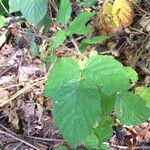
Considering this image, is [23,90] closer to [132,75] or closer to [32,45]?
[32,45]

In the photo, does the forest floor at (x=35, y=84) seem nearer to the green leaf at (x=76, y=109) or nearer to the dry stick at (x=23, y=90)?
the dry stick at (x=23, y=90)

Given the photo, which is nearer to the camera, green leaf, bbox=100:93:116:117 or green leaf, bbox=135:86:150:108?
green leaf, bbox=100:93:116:117

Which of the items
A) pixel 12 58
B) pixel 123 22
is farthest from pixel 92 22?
pixel 12 58

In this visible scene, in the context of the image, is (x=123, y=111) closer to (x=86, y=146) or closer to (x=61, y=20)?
(x=86, y=146)

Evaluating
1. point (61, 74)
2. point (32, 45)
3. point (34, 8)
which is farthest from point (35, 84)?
point (61, 74)

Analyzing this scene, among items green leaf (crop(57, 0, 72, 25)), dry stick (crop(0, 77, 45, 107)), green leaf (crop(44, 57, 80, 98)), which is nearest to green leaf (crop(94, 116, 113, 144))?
green leaf (crop(44, 57, 80, 98))

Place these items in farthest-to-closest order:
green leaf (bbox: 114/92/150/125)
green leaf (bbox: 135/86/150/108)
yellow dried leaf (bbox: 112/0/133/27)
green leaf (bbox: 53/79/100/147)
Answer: yellow dried leaf (bbox: 112/0/133/27), green leaf (bbox: 135/86/150/108), green leaf (bbox: 114/92/150/125), green leaf (bbox: 53/79/100/147)

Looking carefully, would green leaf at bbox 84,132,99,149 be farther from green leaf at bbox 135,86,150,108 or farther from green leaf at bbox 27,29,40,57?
green leaf at bbox 27,29,40,57
